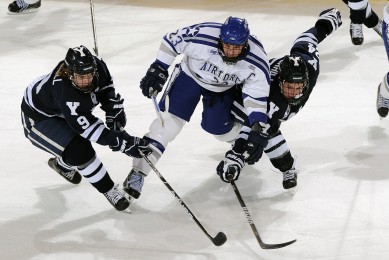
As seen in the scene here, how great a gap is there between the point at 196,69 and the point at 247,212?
739 millimetres

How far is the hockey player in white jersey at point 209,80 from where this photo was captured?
12.3 ft

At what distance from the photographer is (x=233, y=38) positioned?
3650 millimetres

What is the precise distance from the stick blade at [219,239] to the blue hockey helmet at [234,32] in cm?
85

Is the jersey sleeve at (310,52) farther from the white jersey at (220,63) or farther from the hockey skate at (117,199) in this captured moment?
the hockey skate at (117,199)

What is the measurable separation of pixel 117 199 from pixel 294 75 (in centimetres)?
98

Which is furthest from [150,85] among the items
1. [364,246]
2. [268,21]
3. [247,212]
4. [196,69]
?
[268,21]

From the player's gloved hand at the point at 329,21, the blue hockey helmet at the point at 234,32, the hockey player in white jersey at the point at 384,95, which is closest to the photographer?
the blue hockey helmet at the point at 234,32

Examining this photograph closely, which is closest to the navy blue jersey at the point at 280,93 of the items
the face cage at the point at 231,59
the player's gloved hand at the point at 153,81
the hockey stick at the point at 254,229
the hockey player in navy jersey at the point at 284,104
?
the hockey player in navy jersey at the point at 284,104

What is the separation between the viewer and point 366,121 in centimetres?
481

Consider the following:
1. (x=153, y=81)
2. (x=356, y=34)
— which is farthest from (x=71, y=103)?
Result: (x=356, y=34)

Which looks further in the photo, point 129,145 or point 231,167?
point 231,167

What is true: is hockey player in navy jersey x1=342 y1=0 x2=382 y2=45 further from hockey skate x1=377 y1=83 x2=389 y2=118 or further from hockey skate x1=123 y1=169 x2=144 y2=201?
hockey skate x1=123 y1=169 x2=144 y2=201

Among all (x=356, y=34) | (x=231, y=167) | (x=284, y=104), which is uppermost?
(x=284, y=104)

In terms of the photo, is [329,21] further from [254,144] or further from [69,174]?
[69,174]
